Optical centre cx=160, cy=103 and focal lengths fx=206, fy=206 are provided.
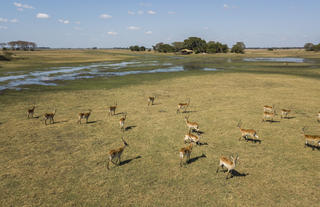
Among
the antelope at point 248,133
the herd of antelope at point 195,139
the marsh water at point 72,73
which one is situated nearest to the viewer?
the herd of antelope at point 195,139

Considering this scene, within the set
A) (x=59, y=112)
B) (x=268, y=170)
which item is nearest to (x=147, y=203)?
(x=268, y=170)

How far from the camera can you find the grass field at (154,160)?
823 cm

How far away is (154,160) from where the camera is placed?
426 inches

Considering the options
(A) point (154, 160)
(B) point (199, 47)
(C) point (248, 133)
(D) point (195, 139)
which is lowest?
(A) point (154, 160)

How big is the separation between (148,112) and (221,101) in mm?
8780

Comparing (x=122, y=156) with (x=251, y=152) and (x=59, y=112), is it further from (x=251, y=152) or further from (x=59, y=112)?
(x=59, y=112)

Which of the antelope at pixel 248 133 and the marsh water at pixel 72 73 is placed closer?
the antelope at pixel 248 133

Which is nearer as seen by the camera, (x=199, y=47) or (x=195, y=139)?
(x=195, y=139)

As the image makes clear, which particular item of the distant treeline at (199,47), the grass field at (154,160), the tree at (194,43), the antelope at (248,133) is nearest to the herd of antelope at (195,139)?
the antelope at (248,133)

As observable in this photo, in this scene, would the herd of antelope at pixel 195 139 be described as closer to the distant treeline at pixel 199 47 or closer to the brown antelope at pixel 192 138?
the brown antelope at pixel 192 138

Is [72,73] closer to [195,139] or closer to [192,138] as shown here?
[192,138]

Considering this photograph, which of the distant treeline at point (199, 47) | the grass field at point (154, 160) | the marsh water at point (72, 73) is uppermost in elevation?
the distant treeline at point (199, 47)

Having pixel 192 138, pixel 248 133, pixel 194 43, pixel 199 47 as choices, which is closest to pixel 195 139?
pixel 192 138

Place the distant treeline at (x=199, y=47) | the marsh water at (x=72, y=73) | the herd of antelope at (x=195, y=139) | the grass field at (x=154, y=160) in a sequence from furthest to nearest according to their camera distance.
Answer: the distant treeline at (x=199, y=47) → the marsh water at (x=72, y=73) → the herd of antelope at (x=195, y=139) → the grass field at (x=154, y=160)
